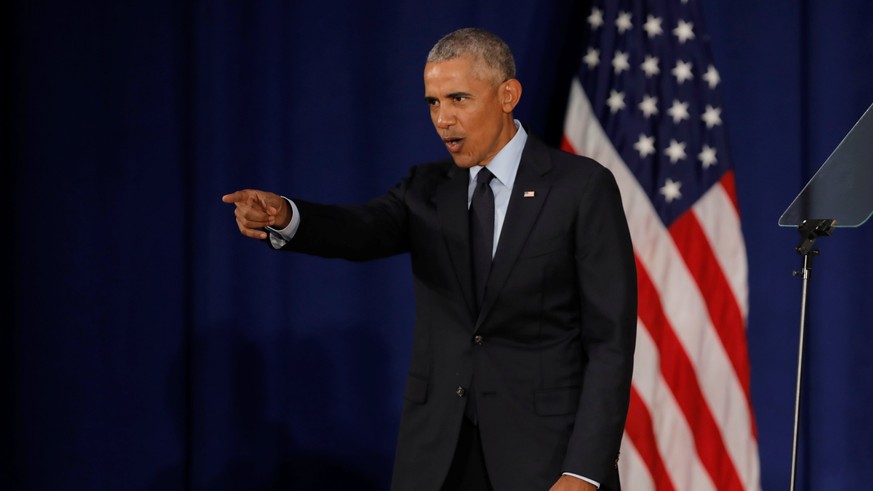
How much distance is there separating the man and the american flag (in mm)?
1131

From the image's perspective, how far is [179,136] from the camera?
10.7ft

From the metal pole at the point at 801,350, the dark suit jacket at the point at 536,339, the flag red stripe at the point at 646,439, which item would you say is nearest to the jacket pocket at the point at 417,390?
the dark suit jacket at the point at 536,339

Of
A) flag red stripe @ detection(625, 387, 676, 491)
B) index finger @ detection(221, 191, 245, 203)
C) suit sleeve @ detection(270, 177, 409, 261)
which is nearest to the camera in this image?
index finger @ detection(221, 191, 245, 203)

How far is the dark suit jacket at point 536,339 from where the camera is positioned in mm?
1909

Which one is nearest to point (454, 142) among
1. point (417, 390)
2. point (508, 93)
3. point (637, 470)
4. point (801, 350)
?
point (508, 93)

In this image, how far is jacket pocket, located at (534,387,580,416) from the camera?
1.93 m

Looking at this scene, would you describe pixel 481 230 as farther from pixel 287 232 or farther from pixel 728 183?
pixel 728 183

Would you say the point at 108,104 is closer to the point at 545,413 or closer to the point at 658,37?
the point at 658,37

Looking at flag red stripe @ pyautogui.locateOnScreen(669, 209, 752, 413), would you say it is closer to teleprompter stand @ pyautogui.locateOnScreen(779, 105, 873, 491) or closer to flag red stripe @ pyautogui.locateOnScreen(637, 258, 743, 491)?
flag red stripe @ pyautogui.locateOnScreen(637, 258, 743, 491)

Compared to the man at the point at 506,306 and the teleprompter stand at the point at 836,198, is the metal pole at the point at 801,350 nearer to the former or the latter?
the teleprompter stand at the point at 836,198

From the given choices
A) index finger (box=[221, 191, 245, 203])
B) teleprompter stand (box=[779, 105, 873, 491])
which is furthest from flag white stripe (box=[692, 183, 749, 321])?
index finger (box=[221, 191, 245, 203])

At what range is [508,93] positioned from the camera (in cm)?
205

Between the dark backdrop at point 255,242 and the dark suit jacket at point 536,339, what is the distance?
52.1 inches

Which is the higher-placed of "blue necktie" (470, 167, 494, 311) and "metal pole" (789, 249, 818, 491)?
"blue necktie" (470, 167, 494, 311)
